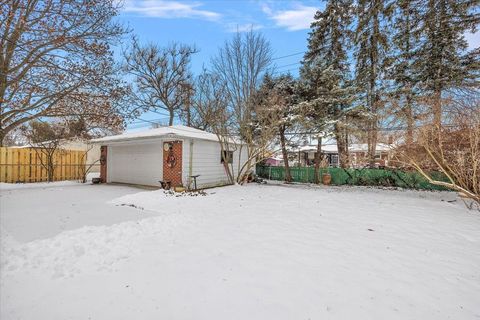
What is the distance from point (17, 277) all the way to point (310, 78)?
13573 millimetres

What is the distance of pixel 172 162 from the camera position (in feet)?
35.0

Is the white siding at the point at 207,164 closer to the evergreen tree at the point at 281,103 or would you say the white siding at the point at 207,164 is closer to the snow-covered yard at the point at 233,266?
the evergreen tree at the point at 281,103

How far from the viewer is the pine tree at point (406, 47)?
11.3 meters

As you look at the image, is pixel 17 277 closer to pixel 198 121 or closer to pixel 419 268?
pixel 419 268

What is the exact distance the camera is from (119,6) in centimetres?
893

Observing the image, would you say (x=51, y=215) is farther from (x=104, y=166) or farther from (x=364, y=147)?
(x=364, y=147)

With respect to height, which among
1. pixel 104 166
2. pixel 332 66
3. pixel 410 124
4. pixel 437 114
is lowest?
pixel 104 166

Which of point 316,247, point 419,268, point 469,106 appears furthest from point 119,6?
point 469,106

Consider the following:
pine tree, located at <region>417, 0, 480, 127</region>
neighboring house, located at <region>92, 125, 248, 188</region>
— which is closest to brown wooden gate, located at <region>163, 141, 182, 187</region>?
neighboring house, located at <region>92, 125, 248, 188</region>

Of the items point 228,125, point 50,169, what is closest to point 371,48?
point 228,125

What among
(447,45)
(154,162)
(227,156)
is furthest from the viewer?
(227,156)

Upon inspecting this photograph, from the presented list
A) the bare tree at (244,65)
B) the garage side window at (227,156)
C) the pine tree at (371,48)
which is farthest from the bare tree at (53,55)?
the pine tree at (371,48)

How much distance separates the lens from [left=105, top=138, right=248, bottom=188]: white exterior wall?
36.3ft

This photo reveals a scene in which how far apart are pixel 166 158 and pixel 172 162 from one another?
1.75 ft
